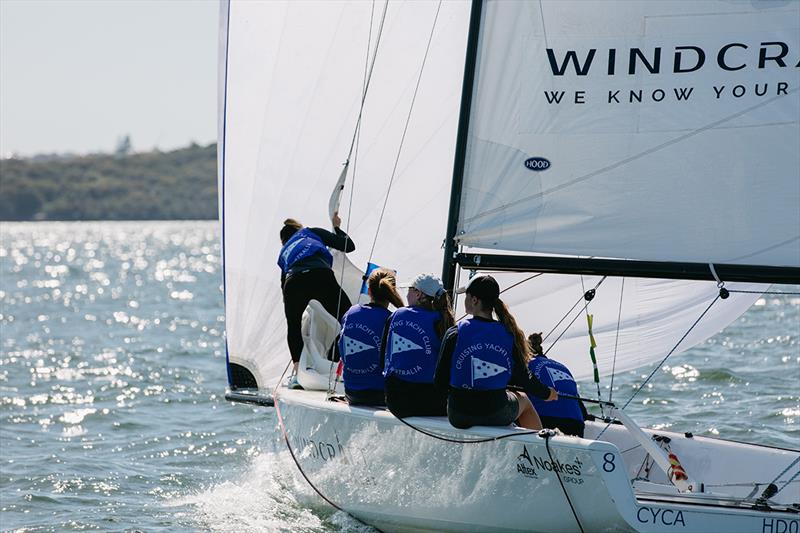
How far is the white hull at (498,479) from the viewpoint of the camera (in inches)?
211

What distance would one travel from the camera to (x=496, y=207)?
6.47m

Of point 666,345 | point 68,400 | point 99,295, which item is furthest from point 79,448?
point 99,295

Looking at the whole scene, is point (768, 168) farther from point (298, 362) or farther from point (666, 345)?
point (298, 362)

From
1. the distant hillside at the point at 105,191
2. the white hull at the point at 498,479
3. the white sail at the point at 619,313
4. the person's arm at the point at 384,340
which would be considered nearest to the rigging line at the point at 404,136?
the white sail at the point at 619,313

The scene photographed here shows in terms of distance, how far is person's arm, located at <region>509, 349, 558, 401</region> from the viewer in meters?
5.72

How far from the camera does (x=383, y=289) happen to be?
20.7 feet

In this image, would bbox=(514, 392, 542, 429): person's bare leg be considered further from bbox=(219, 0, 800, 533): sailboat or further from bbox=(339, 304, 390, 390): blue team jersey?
bbox=(339, 304, 390, 390): blue team jersey

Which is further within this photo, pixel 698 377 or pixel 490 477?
pixel 698 377

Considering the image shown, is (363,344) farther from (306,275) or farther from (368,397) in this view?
(306,275)

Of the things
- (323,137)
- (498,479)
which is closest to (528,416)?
(498,479)

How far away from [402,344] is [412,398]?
249 mm

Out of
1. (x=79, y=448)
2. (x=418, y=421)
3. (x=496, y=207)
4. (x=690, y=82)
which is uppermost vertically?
(x=690, y=82)

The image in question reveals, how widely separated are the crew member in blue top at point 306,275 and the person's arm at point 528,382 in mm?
1777

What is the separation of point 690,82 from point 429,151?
1.96m
